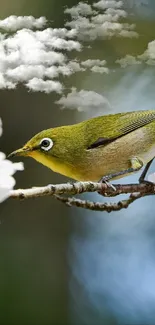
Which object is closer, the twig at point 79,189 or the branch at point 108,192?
the twig at point 79,189

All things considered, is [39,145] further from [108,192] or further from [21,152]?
[108,192]

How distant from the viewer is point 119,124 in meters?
1.41

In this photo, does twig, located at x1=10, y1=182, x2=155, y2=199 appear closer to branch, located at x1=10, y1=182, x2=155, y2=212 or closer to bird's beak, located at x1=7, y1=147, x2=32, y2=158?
branch, located at x1=10, y1=182, x2=155, y2=212

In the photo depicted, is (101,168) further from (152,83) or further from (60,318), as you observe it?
(60,318)

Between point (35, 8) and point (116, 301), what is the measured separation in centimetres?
81

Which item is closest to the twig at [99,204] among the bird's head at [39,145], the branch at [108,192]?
the branch at [108,192]

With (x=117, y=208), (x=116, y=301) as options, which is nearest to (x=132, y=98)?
(x=117, y=208)

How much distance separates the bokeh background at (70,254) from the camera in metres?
1.41

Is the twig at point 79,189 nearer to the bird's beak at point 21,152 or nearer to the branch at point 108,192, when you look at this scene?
the branch at point 108,192

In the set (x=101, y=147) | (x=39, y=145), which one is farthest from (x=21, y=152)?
(x=101, y=147)

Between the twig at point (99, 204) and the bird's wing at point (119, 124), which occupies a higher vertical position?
the bird's wing at point (119, 124)

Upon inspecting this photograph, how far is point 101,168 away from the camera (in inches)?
54.5

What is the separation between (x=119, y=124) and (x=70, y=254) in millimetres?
357

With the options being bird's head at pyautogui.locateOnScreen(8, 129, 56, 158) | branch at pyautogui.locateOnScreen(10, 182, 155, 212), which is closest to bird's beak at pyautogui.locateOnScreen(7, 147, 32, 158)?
bird's head at pyautogui.locateOnScreen(8, 129, 56, 158)
